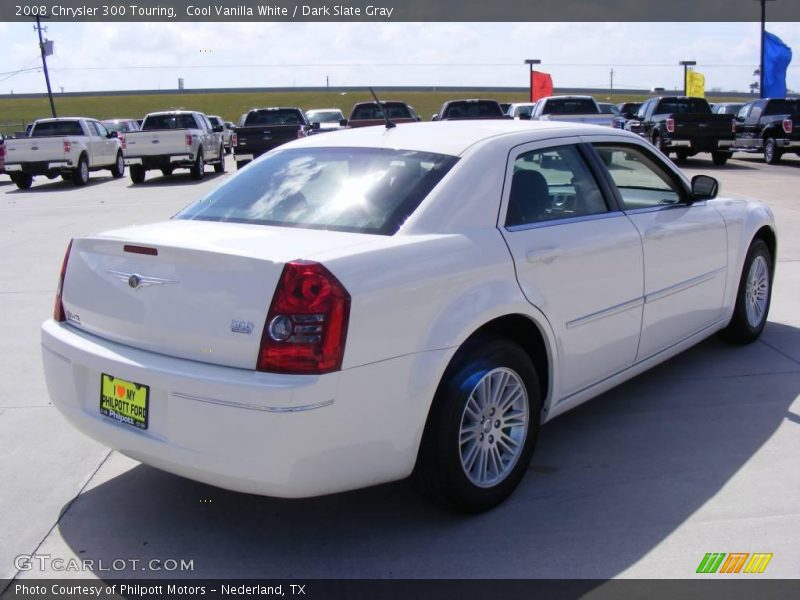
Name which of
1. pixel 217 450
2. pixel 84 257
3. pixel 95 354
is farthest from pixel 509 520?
pixel 84 257

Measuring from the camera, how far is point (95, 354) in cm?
338

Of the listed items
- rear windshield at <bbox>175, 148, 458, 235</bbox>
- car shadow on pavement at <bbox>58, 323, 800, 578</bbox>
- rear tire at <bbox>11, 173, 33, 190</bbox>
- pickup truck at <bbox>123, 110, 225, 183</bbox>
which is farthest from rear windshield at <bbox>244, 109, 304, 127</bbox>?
car shadow on pavement at <bbox>58, 323, 800, 578</bbox>

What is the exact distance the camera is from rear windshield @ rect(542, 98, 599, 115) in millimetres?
22703

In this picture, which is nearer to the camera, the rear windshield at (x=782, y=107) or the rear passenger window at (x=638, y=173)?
the rear passenger window at (x=638, y=173)

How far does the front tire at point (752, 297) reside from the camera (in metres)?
5.61

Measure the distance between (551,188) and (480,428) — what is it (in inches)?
52.2

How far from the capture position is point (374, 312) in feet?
9.94

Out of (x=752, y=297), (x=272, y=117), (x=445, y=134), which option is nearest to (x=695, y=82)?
(x=272, y=117)

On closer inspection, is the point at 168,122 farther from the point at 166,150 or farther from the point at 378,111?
the point at 378,111

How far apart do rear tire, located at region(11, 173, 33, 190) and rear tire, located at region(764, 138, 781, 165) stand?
1989 cm

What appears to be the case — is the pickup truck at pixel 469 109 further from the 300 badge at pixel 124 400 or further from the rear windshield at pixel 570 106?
the 300 badge at pixel 124 400

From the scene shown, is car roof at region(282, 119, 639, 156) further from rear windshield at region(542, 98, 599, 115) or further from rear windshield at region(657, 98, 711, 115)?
rear windshield at region(657, 98, 711, 115)

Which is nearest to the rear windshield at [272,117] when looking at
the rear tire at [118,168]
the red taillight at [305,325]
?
the rear tire at [118,168]

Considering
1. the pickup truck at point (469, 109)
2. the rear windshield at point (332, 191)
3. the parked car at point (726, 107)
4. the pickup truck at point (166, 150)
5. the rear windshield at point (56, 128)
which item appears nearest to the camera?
the rear windshield at point (332, 191)
